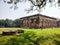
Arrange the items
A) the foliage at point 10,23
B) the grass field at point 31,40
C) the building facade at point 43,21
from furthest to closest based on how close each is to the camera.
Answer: the foliage at point 10,23
the building facade at point 43,21
the grass field at point 31,40

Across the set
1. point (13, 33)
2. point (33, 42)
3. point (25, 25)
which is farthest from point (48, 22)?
point (33, 42)

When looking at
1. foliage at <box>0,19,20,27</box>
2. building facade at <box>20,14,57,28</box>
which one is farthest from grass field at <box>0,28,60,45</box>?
foliage at <box>0,19,20,27</box>

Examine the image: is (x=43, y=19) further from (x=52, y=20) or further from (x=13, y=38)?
(x=13, y=38)

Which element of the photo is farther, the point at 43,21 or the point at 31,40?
the point at 43,21

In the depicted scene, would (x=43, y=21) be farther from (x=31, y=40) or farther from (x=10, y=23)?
(x=31, y=40)

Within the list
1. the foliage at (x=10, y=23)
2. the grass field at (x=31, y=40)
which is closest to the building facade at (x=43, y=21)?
the foliage at (x=10, y=23)

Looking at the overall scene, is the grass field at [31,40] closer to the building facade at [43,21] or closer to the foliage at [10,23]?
the building facade at [43,21]

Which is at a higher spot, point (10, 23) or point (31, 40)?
point (10, 23)

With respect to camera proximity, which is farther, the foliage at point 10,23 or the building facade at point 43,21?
the foliage at point 10,23

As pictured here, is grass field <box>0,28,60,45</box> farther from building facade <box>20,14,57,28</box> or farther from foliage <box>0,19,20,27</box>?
foliage <box>0,19,20,27</box>

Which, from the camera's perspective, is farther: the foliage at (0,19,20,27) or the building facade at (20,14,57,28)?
the foliage at (0,19,20,27)

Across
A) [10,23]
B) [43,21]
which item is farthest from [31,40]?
[10,23]

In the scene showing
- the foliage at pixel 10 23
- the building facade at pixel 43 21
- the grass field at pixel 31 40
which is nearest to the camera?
the grass field at pixel 31 40

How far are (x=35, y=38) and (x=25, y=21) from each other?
3154 cm
